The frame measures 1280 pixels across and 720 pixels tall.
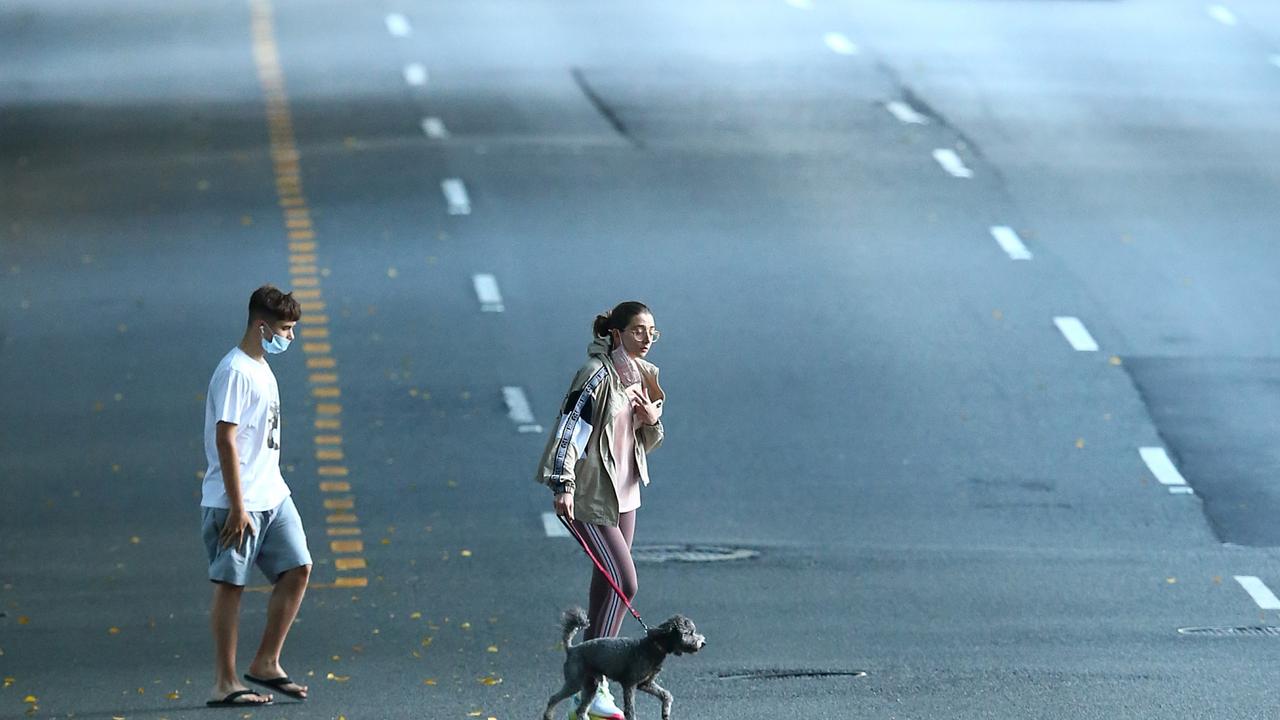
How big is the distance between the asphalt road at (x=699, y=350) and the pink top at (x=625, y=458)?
1.14 metres

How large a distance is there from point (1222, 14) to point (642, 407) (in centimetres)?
2571

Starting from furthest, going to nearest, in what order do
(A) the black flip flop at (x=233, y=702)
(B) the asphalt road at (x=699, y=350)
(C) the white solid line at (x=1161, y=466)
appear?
(C) the white solid line at (x=1161, y=466), (B) the asphalt road at (x=699, y=350), (A) the black flip flop at (x=233, y=702)

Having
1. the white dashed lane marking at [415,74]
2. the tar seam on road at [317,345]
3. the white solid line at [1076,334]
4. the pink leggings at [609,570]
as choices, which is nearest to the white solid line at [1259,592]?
the pink leggings at [609,570]

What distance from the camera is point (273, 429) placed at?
9.50 m

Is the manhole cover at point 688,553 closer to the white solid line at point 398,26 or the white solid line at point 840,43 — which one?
the white solid line at point 840,43

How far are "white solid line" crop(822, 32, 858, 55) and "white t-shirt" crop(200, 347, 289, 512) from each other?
2047 centimetres

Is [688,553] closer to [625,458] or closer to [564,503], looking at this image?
[625,458]

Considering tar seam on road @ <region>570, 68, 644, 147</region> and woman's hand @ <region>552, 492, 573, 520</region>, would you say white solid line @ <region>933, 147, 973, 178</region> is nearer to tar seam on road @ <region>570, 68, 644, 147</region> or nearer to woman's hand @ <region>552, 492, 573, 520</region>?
tar seam on road @ <region>570, 68, 644, 147</region>

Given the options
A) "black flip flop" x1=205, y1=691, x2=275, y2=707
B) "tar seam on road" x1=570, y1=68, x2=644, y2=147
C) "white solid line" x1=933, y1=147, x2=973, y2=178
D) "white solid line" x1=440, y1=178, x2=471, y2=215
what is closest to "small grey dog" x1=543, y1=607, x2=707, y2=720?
"black flip flop" x1=205, y1=691, x2=275, y2=707

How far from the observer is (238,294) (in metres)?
18.4

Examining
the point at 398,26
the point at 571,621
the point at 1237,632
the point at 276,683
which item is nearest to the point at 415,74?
the point at 398,26

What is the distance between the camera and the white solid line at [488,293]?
1812 cm

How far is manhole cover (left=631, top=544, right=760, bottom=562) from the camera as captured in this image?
1287 cm

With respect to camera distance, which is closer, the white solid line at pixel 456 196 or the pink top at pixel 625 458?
the pink top at pixel 625 458
